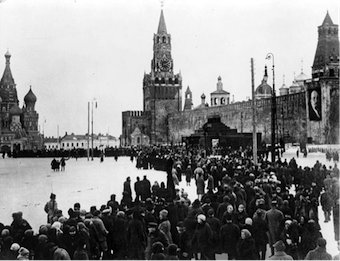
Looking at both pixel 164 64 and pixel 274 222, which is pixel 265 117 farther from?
pixel 274 222

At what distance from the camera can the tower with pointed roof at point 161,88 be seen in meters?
77.4

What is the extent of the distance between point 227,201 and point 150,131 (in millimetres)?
69775

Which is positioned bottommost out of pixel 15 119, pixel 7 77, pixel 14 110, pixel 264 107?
pixel 264 107

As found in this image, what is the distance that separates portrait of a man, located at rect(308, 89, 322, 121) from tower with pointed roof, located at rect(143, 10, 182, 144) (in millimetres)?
39838

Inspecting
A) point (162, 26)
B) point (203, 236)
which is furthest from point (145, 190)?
point (162, 26)

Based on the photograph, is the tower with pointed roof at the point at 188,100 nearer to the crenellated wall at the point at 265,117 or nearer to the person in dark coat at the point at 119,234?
the crenellated wall at the point at 265,117

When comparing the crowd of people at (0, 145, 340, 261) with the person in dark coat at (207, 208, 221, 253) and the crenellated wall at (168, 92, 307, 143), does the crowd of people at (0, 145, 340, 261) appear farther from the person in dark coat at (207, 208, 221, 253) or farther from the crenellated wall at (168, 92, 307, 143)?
the crenellated wall at (168, 92, 307, 143)

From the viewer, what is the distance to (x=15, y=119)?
252ft

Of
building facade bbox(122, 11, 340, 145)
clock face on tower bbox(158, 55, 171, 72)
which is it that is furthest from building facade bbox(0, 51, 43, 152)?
clock face on tower bbox(158, 55, 171, 72)

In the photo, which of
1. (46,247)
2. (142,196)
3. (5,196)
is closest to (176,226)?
(46,247)

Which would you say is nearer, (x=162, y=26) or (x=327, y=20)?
(x=327, y=20)

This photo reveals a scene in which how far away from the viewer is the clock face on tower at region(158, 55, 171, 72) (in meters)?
79.8

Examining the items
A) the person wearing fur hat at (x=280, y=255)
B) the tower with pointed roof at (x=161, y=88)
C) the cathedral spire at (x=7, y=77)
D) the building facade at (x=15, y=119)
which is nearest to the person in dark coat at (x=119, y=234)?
the person wearing fur hat at (x=280, y=255)

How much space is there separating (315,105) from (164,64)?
4481 centimetres
